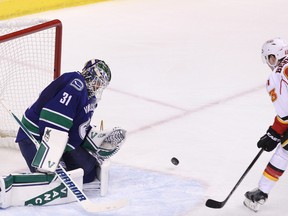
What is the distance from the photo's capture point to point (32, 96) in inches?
158

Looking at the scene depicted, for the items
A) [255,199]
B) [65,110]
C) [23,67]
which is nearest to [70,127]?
[65,110]

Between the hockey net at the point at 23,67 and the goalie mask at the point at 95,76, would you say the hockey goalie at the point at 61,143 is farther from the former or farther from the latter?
the hockey net at the point at 23,67

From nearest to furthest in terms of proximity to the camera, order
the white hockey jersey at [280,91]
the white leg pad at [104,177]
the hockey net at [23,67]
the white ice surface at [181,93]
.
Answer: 1. the white hockey jersey at [280,91]
2. the white leg pad at [104,177]
3. the white ice surface at [181,93]
4. the hockey net at [23,67]

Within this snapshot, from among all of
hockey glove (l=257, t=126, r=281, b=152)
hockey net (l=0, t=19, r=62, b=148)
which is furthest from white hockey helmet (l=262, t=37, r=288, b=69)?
hockey net (l=0, t=19, r=62, b=148)

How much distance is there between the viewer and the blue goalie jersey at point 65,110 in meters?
3.12

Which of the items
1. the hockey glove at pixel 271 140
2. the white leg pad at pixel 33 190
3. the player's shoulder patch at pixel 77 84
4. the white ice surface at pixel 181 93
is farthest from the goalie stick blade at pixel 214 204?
the player's shoulder patch at pixel 77 84

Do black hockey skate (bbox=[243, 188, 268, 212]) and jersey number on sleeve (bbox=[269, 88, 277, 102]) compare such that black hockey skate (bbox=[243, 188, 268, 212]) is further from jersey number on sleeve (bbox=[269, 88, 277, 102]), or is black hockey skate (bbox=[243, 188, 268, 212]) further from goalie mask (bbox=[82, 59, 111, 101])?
goalie mask (bbox=[82, 59, 111, 101])

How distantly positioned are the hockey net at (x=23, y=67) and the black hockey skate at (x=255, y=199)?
1014 millimetres

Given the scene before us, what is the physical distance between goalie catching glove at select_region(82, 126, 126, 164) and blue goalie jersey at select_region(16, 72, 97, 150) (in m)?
0.10

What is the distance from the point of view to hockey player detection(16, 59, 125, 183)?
309 centimetres

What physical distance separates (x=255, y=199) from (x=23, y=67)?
4.75 feet

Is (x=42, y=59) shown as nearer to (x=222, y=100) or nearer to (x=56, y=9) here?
(x=222, y=100)

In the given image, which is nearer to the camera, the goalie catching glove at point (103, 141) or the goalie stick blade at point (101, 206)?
the goalie stick blade at point (101, 206)

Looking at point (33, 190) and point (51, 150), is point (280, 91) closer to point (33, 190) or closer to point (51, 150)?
point (51, 150)
